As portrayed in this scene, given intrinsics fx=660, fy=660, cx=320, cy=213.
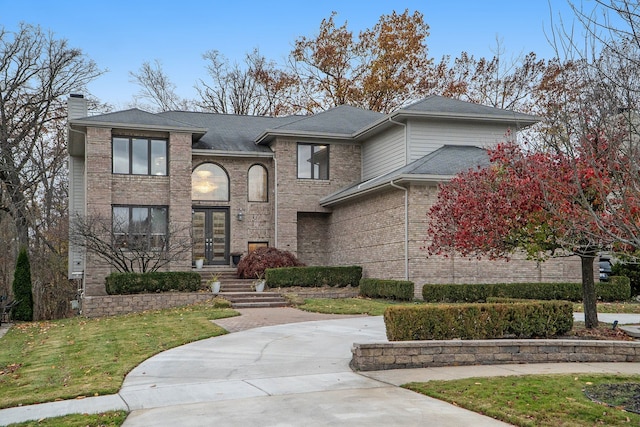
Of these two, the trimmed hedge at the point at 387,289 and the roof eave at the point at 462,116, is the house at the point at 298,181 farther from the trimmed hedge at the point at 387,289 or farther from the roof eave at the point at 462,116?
the trimmed hedge at the point at 387,289

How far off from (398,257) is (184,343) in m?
9.90

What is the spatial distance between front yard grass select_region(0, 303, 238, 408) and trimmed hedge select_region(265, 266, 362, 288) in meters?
3.54

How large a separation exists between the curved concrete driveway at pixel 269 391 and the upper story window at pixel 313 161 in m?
14.6

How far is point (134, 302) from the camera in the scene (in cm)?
1986

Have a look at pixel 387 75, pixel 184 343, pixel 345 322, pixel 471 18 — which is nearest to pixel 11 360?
pixel 184 343

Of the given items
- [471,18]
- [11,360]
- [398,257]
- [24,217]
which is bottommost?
[11,360]

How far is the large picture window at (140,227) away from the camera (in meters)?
22.1

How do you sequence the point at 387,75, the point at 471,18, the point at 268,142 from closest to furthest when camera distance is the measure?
the point at 471,18 → the point at 268,142 → the point at 387,75

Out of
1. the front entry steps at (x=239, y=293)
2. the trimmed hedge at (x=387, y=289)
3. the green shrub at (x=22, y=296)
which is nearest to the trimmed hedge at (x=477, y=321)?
the trimmed hedge at (x=387, y=289)

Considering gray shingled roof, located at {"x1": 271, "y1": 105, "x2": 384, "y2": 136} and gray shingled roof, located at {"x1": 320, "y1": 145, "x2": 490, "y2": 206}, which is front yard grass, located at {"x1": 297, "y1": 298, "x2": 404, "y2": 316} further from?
gray shingled roof, located at {"x1": 271, "y1": 105, "x2": 384, "y2": 136}

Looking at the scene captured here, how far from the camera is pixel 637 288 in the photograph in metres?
23.4

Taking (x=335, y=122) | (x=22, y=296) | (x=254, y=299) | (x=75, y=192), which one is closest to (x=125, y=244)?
(x=22, y=296)

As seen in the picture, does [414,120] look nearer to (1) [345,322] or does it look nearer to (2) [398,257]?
(2) [398,257]

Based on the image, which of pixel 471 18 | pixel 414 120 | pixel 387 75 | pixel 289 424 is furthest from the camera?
pixel 387 75
